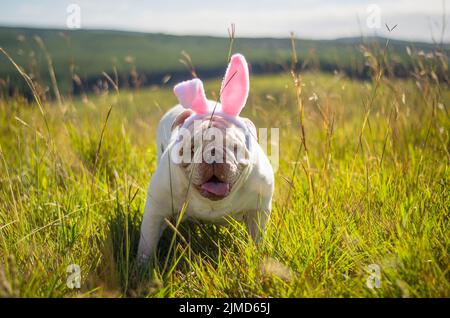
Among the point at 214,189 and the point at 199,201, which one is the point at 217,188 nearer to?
the point at 214,189

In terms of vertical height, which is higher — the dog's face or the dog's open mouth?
the dog's face

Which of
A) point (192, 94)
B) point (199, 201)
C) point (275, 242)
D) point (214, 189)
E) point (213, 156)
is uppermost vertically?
point (192, 94)

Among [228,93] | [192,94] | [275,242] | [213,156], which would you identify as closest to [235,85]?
[228,93]

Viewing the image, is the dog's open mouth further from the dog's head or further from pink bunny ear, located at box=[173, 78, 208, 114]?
pink bunny ear, located at box=[173, 78, 208, 114]

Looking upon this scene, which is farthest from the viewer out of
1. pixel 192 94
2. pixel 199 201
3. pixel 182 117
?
pixel 182 117

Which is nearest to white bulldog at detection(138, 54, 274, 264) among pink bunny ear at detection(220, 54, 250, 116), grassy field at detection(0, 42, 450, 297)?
pink bunny ear at detection(220, 54, 250, 116)

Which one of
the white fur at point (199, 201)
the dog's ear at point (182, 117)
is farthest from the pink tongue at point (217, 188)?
the dog's ear at point (182, 117)

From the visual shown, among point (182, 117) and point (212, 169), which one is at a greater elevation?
point (182, 117)

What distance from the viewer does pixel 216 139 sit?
1925mm

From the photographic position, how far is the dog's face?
1.90 metres

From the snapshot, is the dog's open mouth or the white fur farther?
the white fur

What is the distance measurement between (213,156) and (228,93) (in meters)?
0.34

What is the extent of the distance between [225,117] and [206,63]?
110 feet

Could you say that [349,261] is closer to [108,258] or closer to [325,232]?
[325,232]
